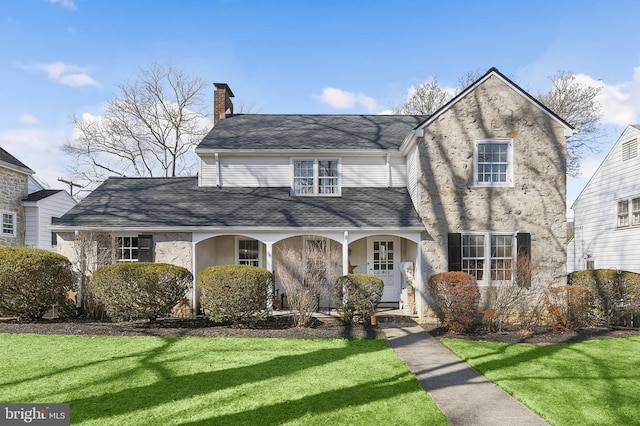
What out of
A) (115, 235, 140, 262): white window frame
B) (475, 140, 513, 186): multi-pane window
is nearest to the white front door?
(475, 140, 513, 186): multi-pane window

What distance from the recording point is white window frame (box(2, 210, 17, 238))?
18172 mm

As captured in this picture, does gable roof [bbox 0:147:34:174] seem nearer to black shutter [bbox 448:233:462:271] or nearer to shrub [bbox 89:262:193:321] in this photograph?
shrub [bbox 89:262:193:321]

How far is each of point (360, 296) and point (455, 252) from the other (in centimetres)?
349

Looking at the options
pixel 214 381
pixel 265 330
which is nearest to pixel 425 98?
pixel 265 330

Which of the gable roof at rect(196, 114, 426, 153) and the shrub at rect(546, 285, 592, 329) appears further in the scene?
the gable roof at rect(196, 114, 426, 153)

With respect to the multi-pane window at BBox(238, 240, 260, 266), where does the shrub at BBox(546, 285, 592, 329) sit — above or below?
below

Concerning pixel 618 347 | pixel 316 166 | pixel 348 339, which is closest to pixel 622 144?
pixel 618 347

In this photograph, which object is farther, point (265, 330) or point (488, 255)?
point (488, 255)

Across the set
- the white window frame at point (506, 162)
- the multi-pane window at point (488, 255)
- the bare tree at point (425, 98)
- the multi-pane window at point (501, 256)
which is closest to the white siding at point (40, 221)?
the multi-pane window at point (488, 255)

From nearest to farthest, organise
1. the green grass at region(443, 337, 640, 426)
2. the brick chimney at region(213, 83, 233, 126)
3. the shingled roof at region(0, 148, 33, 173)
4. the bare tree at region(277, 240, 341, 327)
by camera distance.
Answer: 1. the green grass at region(443, 337, 640, 426)
2. the bare tree at region(277, 240, 341, 327)
3. the brick chimney at region(213, 83, 233, 126)
4. the shingled roof at region(0, 148, 33, 173)

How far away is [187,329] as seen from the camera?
10.3 metres

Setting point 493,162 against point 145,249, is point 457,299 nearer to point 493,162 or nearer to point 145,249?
point 493,162

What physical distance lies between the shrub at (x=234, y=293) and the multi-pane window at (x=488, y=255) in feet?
20.5

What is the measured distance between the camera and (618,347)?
29.7 feet
